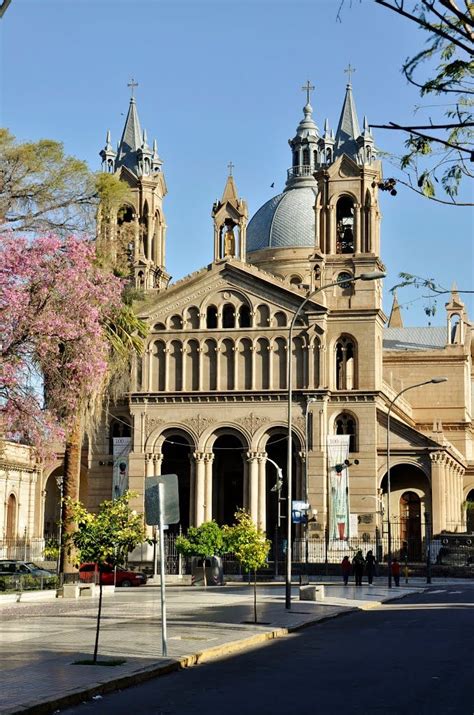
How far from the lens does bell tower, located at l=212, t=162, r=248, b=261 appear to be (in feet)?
245

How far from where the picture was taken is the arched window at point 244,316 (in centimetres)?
7038

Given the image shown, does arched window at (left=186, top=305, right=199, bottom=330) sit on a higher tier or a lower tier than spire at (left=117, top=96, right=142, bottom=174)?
lower

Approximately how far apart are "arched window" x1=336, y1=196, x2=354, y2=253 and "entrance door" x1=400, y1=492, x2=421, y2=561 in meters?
15.6

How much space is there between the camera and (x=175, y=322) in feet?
233

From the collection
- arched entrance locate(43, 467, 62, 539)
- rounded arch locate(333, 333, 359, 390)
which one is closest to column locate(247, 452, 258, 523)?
rounded arch locate(333, 333, 359, 390)

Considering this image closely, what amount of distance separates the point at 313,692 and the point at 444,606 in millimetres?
21772

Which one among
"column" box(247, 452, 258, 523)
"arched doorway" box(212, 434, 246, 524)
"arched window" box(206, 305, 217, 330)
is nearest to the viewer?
"column" box(247, 452, 258, 523)

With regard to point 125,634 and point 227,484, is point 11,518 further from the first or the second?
point 125,634

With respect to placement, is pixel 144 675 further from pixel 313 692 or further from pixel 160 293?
pixel 160 293

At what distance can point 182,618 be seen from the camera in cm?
2938

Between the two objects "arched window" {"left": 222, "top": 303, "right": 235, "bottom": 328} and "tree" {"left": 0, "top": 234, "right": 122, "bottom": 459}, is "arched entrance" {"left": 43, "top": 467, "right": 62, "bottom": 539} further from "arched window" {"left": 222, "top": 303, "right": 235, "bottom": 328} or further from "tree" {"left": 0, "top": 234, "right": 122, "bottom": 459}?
"tree" {"left": 0, "top": 234, "right": 122, "bottom": 459}

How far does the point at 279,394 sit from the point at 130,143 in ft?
69.9

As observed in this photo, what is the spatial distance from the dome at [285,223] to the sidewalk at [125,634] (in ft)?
161

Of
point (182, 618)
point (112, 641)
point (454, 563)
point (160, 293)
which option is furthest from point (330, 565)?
point (112, 641)
